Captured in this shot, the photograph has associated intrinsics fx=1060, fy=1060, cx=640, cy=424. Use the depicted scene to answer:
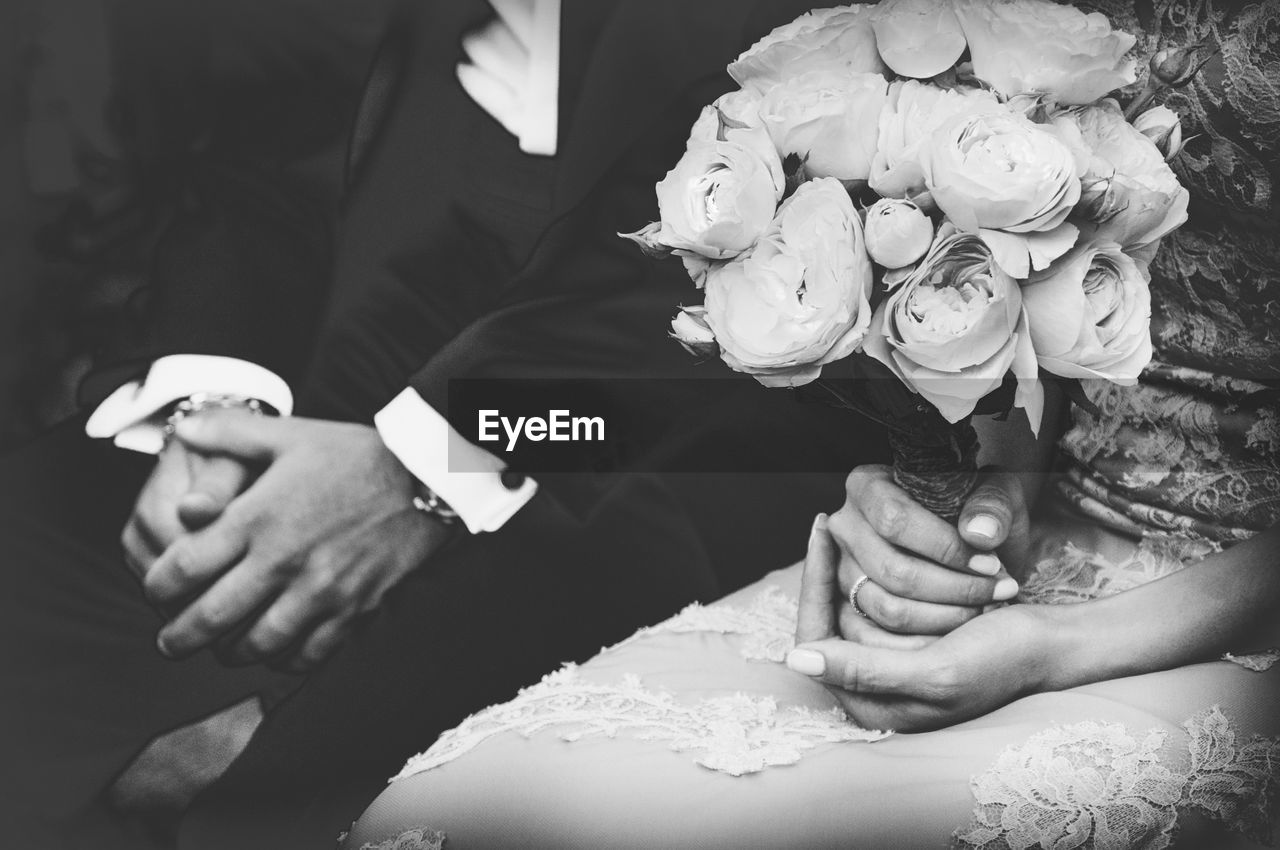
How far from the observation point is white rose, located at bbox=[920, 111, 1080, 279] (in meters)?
0.94

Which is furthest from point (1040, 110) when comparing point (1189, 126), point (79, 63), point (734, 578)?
point (79, 63)

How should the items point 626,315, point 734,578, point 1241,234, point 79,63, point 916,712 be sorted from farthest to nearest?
point 734,578 < point 626,315 < point 79,63 < point 1241,234 < point 916,712

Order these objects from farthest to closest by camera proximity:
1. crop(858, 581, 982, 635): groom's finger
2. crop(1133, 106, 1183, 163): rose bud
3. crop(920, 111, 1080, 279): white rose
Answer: crop(858, 581, 982, 635): groom's finger → crop(1133, 106, 1183, 163): rose bud → crop(920, 111, 1080, 279): white rose

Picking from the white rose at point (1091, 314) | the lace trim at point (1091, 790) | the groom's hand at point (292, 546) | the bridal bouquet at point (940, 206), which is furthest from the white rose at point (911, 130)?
the groom's hand at point (292, 546)

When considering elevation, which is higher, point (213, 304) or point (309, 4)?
point (309, 4)

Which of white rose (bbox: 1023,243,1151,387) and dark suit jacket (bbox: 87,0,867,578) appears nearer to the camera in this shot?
white rose (bbox: 1023,243,1151,387)

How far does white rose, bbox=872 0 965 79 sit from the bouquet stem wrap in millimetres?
375

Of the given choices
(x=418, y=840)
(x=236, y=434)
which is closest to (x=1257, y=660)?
(x=418, y=840)

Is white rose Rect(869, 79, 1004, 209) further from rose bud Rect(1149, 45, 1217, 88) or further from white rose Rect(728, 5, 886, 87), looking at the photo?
rose bud Rect(1149, 45, 1217, 88)

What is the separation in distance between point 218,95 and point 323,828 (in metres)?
1.04

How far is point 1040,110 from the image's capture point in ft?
3.36

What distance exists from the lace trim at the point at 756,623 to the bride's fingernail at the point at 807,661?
208mm

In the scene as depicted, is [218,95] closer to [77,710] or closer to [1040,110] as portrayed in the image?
[77,710]

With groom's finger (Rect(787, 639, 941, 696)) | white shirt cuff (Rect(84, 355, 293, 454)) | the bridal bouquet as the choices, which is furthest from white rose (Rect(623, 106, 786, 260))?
white shirt cuff (Rect(84, 355, 293, 454))
